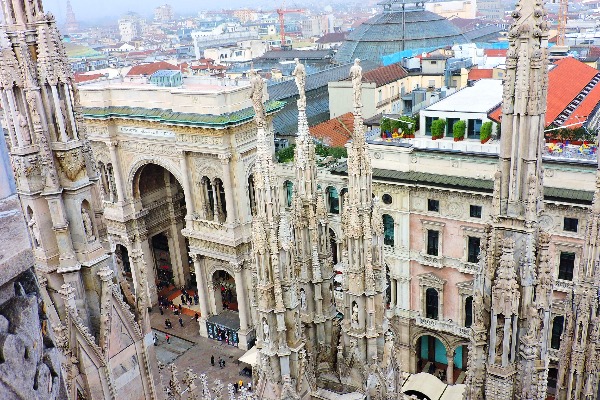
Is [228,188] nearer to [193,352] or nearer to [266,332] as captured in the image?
[193,352]

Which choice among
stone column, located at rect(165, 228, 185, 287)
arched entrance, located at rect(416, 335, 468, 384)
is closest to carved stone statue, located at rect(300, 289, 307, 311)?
arched entrance, located at rect(416, 335, 468, 384)

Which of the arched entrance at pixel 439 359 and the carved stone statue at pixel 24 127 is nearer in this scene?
the carved stone statue at pixel 24 127

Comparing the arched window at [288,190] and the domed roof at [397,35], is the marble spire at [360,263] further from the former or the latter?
the domed roof at [397,35]

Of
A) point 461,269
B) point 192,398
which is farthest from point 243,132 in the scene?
point 192,398

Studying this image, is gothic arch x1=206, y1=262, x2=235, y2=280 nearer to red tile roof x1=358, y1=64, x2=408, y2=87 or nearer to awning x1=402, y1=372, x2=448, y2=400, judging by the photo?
awning x1=402, y1=372, x2=448, y2=400

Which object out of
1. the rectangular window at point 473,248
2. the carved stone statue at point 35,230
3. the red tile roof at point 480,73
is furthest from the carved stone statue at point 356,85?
the red tile roof at point 480,73

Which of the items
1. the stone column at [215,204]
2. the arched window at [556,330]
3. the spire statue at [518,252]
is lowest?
the arched window at [556,330]

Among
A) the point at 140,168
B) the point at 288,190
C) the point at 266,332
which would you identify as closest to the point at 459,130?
the point at 288,190
